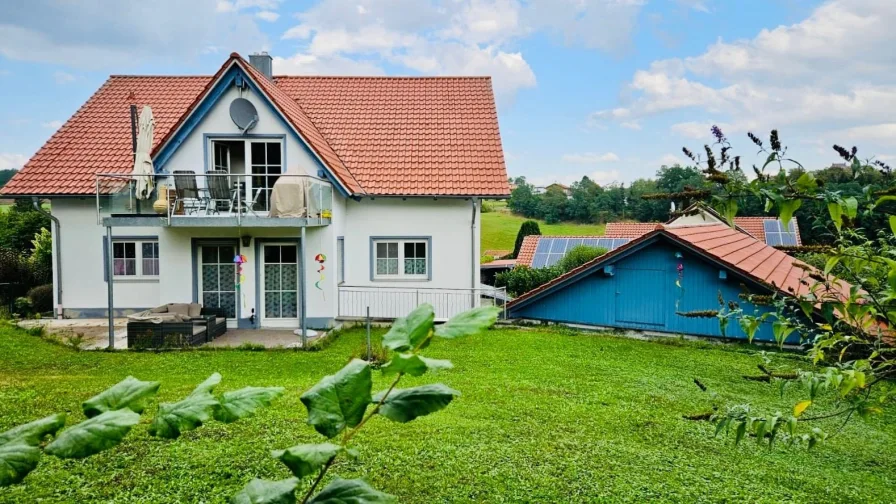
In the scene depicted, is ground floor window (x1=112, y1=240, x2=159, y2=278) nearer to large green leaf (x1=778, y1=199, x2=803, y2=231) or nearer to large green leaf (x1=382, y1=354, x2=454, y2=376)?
large green leaf (x1=778, y1=199, x2=803, y2=231)

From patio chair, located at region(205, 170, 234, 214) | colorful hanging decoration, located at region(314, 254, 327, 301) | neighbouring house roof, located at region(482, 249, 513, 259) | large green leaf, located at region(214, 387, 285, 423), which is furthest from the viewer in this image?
neighbouring house roof, located at region(482, 249, 513, 259)

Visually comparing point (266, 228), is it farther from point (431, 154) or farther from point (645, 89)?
point (645, 89)

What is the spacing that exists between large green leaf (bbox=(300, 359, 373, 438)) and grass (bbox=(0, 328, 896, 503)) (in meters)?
4.50

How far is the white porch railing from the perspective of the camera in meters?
16.8

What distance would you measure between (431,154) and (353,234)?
3634 mm

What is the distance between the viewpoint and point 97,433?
1010mm

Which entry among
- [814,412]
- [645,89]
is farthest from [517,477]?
[645,89]

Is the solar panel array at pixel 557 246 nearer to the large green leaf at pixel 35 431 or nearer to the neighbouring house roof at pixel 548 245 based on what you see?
the neighbouring house roof at pixel 548 245

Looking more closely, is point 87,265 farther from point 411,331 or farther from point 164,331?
point 411,331

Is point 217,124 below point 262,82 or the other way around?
below

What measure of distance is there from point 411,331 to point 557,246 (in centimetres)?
2903

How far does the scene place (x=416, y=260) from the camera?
17422 mm

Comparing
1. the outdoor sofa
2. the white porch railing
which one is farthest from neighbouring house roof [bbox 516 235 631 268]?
the outdoor sofa

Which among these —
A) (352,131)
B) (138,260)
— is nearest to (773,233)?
(352,131)
